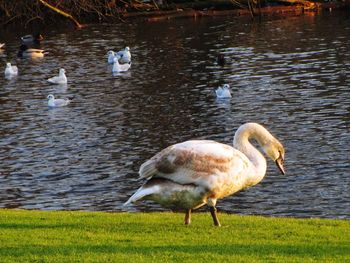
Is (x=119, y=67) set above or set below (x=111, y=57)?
below

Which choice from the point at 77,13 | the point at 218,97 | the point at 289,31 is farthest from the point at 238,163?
the point at 77,13

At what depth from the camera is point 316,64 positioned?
37719mm

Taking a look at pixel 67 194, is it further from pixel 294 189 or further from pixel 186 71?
pixel 186 71

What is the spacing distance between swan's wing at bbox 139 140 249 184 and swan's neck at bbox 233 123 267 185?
43 cm

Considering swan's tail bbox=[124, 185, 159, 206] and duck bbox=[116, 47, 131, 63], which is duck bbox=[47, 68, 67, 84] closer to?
duck bbox=[116, 47, 131, 63]

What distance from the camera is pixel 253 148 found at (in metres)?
12.7

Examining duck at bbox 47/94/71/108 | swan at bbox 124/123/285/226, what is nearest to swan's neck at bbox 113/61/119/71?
duck at bbox 47/94/71/108

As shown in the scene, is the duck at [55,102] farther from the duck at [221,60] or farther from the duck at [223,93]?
the duck at [221,60]

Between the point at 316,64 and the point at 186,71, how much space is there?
17.9ft

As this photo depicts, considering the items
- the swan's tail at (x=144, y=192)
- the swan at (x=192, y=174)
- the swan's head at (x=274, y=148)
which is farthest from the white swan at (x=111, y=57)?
A: the swan's tail at (x=144, y=192)

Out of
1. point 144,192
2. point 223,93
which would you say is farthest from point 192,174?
point 223,93

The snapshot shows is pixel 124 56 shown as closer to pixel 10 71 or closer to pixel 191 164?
pixel 10 71

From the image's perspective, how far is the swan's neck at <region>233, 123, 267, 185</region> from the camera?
12430mm

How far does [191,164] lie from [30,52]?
114 feet
